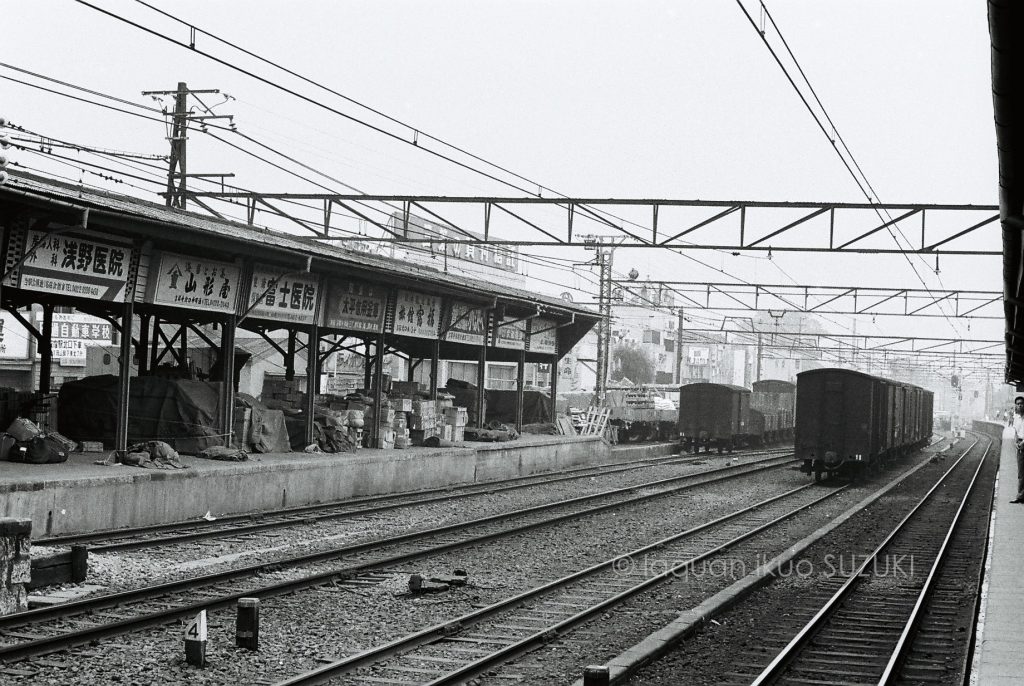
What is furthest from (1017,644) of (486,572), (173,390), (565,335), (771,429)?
(771,429)

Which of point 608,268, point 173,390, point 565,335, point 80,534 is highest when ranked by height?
point 608,268

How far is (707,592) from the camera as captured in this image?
11.4 metres

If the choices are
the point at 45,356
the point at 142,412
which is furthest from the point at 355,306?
the point at 45,356

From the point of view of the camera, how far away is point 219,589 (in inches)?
411

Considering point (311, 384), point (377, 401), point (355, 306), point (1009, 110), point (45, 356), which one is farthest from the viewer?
point (377, 401)

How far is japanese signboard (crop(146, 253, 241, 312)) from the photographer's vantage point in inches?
681

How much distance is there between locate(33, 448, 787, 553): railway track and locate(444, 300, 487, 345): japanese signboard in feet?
14.4

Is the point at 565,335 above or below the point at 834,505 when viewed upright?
above

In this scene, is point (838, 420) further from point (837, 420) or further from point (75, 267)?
point (75, 267)

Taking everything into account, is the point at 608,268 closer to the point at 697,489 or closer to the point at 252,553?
the point at 697,489

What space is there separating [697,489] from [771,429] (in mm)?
24667

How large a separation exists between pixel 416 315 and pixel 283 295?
5382 millimetres

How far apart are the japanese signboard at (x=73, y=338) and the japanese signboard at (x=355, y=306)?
1980 cm

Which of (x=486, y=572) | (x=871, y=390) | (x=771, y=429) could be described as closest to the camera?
(x=486, y=572)
